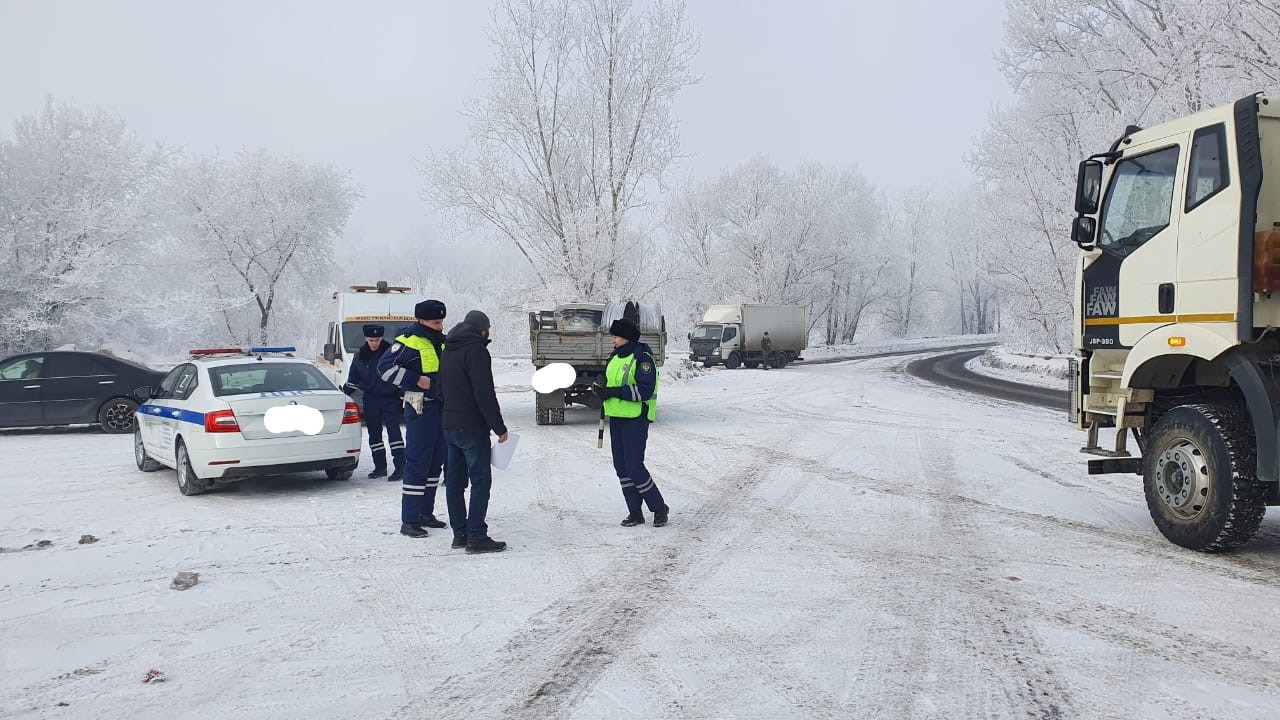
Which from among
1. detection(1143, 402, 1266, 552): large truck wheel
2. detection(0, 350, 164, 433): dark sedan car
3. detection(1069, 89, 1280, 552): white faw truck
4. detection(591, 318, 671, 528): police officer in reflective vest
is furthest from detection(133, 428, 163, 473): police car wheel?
detection(1143, 402, 1266, 552): large truck wheel

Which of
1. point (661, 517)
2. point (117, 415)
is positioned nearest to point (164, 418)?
point (661, 517)

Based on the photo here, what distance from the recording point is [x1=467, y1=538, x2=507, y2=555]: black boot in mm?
6230

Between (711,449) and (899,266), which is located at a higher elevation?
(899,266)

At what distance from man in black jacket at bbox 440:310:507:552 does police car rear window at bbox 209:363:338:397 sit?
3538mm

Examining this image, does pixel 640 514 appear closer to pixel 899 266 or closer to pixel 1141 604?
pixel 1141 604

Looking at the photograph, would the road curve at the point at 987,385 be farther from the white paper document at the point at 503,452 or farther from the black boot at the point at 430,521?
the black boot at the point at 430,521

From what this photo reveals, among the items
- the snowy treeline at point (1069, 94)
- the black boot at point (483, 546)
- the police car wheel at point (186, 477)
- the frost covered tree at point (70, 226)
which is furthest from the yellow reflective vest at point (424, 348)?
the frost covered tree at point (70, 226)

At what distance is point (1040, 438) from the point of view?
12.0 metres

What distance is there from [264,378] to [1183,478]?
8.88m

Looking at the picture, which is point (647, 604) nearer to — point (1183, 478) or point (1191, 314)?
point (1183, 478)

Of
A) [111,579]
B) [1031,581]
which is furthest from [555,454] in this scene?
[1031,581]

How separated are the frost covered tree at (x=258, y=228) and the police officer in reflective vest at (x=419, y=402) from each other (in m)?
36.8

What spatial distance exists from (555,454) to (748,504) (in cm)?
394

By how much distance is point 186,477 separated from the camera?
8.43m
